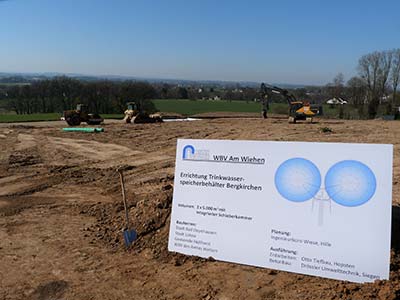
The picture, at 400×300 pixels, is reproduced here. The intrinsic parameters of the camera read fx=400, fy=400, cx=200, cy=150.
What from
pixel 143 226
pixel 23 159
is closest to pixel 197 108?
pixel 23 159

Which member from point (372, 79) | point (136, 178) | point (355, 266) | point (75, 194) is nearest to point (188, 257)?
point (355, 266)

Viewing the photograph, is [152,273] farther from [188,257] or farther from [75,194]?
[75,194]

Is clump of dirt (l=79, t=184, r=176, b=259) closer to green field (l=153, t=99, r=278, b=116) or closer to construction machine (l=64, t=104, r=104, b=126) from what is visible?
construction machine (l=64, t=104, r=104, b=126)

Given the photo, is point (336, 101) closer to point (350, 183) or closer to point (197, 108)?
point (197, 108)

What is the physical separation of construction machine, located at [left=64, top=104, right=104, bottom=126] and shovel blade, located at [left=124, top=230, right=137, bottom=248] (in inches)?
925

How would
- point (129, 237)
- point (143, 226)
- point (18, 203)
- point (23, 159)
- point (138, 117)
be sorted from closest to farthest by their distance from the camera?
1. point (129, 237)
2. point (143, 226)
3. point (18, 203)
4. point (23, 159)
5. point (138, 117)

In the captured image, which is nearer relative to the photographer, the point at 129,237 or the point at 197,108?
the point at 129,237

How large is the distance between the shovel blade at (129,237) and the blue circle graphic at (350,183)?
2911 mm

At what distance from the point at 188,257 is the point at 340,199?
2.00 meters

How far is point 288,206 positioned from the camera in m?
4.55

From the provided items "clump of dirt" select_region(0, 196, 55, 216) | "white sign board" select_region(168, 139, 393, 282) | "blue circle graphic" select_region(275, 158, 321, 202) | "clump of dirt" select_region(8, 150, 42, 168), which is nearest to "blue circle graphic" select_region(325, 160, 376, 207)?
"white sign board" select_region(168, 139, 393, 282)

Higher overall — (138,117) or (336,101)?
(336,101)

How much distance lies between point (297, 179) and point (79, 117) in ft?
84.3

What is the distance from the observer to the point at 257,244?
4641mm
